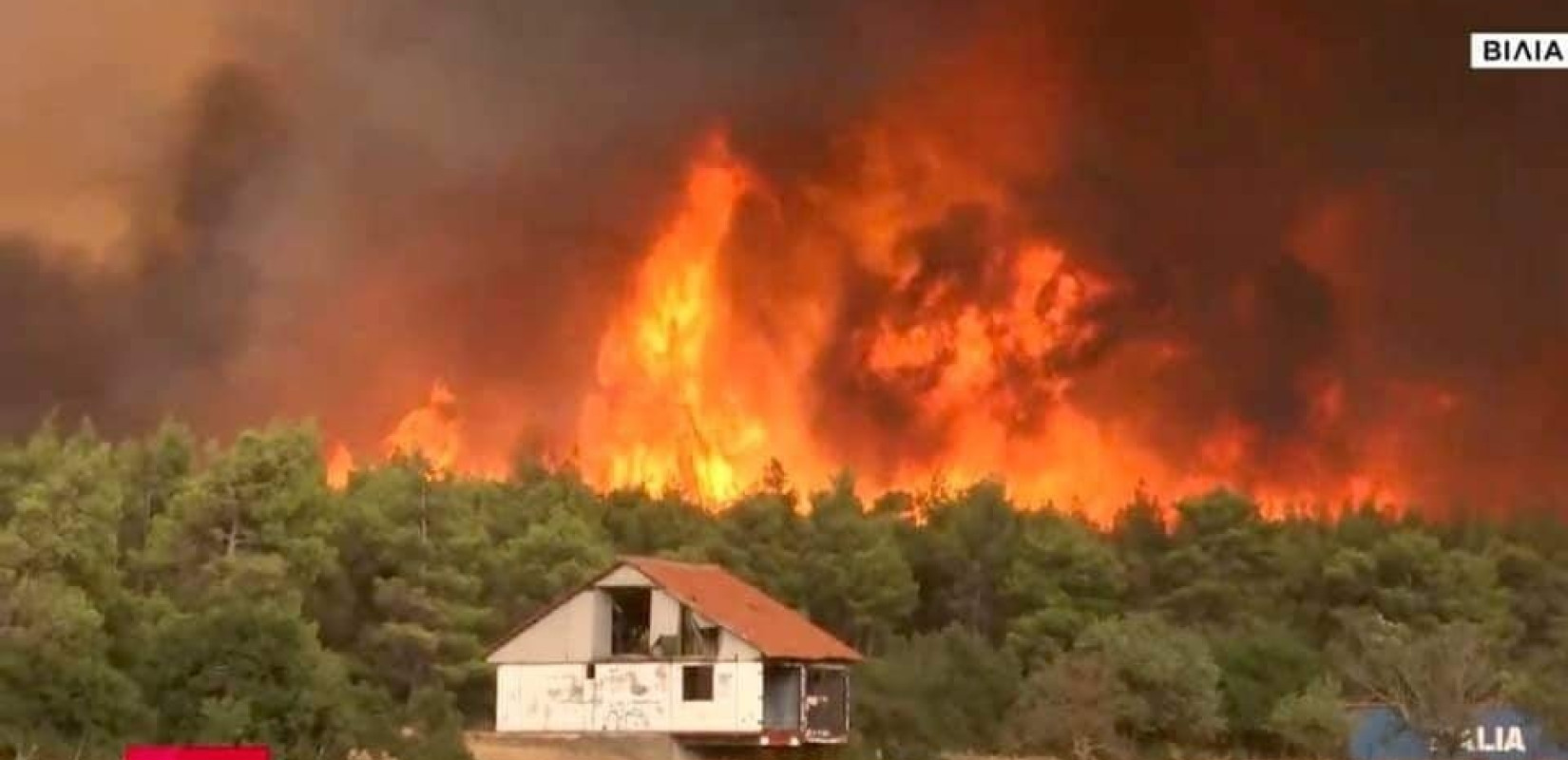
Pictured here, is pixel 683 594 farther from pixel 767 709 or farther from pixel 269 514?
pixel 269 514

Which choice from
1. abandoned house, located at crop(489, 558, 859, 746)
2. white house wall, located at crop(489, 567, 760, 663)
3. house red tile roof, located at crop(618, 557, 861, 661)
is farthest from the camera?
white house wall, located at crop(489, 567, 760, 663)

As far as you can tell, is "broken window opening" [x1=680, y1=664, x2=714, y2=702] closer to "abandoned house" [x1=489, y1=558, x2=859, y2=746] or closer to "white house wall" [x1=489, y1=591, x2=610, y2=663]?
"abandoned house" [x1=489, y1=558, x2=859, y2=746]

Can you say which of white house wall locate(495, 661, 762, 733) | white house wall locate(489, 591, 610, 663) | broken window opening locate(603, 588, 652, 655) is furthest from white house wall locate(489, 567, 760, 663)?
white house wall locate(495, 661, 762, 733)

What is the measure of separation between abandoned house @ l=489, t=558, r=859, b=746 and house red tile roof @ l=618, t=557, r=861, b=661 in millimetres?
78

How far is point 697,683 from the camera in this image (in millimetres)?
77062

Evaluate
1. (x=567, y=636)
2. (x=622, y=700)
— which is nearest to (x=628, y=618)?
(x=567, y=636)

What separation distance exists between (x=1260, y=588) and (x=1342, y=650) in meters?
12.6

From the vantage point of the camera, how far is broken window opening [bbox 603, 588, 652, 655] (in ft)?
258

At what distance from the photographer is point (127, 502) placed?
283 feet

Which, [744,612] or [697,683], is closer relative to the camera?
[697,683]

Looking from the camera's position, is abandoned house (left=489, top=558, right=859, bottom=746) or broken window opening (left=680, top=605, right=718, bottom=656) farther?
broken window opening (left=680, top=605, right=718, bottom=656)

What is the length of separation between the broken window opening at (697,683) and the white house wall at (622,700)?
16 centimetres

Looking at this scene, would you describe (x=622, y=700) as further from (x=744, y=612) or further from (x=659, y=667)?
(x=744, y=612)

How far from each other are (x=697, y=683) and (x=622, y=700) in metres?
2.90
